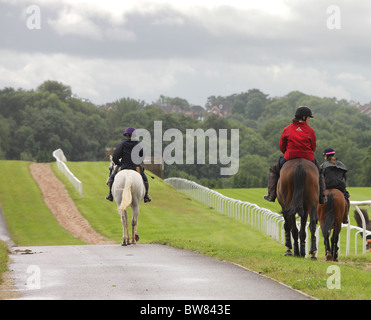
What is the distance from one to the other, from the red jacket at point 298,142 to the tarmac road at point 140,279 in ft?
7.36

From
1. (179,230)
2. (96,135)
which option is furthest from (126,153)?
(96,135)

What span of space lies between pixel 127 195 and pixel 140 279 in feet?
22.5

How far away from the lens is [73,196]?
126ft

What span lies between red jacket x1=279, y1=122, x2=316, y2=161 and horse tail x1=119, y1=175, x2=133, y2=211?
461 cm

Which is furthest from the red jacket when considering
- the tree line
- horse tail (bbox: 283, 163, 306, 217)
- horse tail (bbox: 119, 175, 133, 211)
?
the tree line

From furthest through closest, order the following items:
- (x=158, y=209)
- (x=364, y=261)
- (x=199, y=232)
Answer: (x=158, y=209), (x=199, y=232), (x=364, y=261)

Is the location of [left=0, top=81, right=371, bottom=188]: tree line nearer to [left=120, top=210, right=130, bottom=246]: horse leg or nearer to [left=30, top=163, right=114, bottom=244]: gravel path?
[left=30, top=163, right=114, bottom=244]: gravel path

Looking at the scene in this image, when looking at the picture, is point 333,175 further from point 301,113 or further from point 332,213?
point 301,113

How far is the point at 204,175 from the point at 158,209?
243 feet

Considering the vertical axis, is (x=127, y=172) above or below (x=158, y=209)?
above

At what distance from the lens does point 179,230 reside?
30.7 meters

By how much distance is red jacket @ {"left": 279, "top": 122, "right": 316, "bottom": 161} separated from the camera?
13.7 meters
